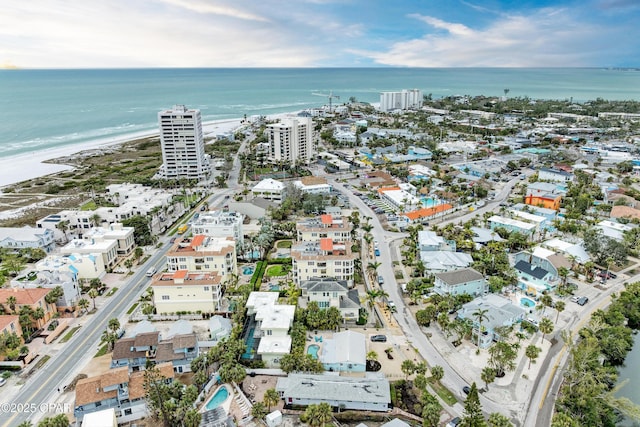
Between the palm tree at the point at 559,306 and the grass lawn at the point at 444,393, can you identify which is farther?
the palm tree at the point at 559,306

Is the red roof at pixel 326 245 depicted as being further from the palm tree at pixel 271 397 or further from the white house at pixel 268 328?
the palm tree at pixel 271 397

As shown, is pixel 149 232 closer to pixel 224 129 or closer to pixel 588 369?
pixel 588 369

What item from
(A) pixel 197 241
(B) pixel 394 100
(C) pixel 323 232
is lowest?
(C) pixel 323 232

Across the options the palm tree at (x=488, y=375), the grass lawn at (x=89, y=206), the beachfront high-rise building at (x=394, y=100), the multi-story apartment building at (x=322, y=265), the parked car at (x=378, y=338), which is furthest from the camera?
the beachfront high-rise building at (x=394, y=100)

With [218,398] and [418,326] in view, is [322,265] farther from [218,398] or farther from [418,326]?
[218,398]

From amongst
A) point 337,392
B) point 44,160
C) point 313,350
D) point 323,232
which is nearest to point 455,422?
point 337,392

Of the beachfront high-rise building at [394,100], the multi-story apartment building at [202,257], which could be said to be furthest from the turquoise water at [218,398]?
the beachfront high-rise building at [394,100]
